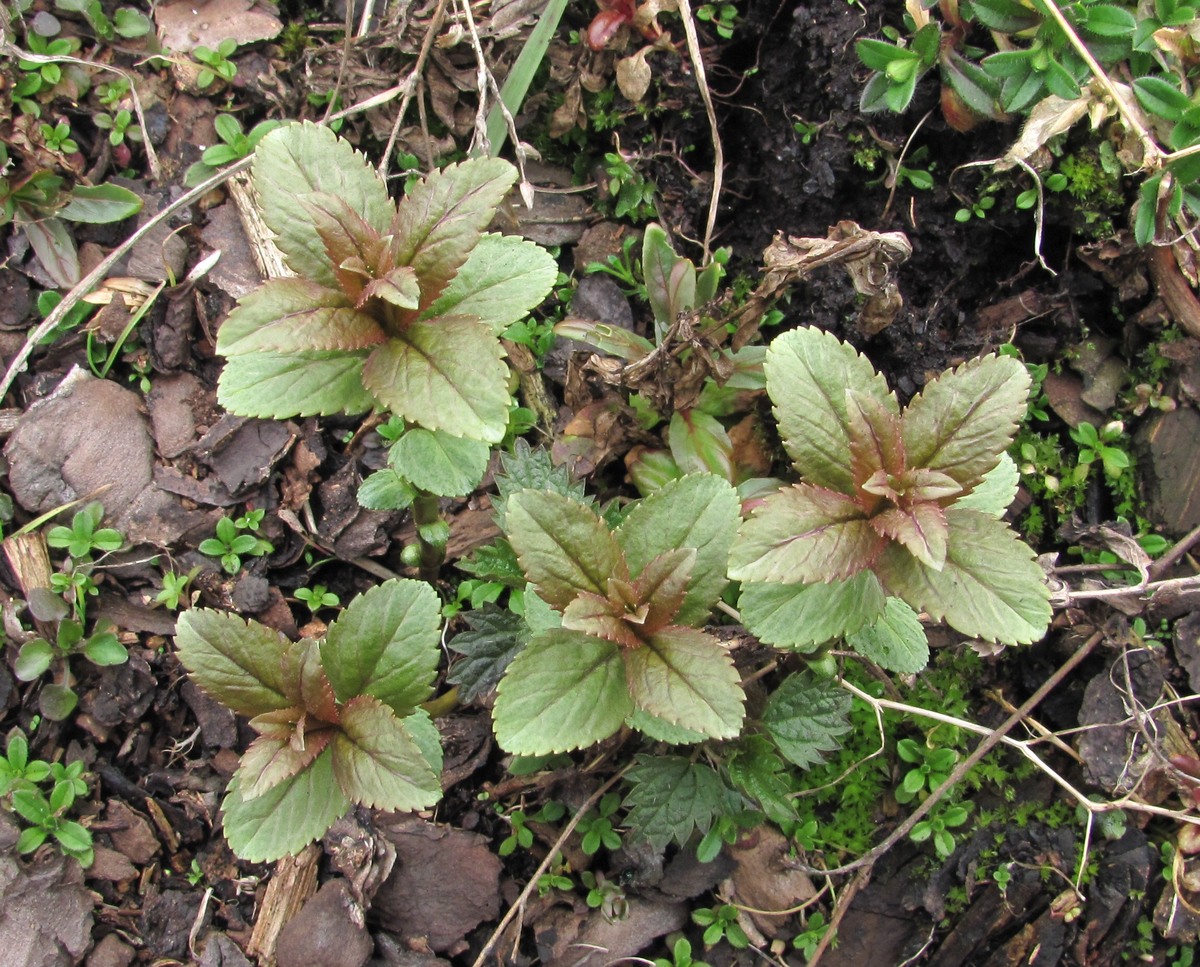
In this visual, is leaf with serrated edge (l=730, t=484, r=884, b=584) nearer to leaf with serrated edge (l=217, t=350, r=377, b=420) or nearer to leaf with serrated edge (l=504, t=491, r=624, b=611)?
leaf with serrated edge (l=504, t=491, r=624, b=611)

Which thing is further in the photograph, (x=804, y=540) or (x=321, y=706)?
(x=321, y=706)

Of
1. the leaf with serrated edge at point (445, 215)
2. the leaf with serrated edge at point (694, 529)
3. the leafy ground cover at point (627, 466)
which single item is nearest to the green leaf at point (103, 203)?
the leafy ground cover at point (627, 466)

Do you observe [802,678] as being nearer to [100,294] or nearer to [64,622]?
[64,622]

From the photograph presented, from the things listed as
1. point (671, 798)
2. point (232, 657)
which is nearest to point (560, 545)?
point (232, 657)

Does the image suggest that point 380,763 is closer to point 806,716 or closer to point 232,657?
point 232,657

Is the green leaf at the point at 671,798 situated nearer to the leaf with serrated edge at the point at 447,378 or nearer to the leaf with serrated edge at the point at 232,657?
the leaf with serrated edge at the point at 232,657

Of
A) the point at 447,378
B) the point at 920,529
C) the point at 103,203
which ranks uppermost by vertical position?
the point at 447,378
